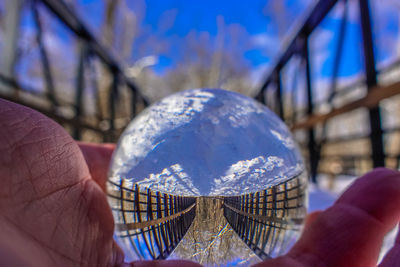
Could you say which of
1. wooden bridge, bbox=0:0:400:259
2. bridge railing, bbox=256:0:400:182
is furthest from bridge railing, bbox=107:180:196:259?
bridge railing, bbox=256:0:400:182

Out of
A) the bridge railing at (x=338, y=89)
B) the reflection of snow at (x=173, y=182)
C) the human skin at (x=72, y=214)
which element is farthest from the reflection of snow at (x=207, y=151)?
the bridge railing at (x=338, y=89)

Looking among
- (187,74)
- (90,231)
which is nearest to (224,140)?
(90,231)

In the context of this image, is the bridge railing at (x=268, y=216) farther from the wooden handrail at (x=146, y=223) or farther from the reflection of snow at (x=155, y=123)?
the reflection of snow at (x=155, y=123)

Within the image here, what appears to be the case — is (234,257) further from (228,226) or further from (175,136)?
(175,136)

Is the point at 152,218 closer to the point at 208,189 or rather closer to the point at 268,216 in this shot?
the point at 208,189

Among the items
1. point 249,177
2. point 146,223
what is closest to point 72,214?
point 146,223
